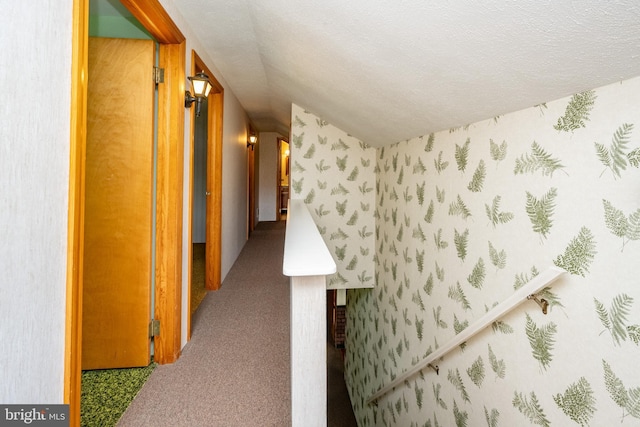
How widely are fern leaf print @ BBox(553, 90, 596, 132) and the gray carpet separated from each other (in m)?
1.73

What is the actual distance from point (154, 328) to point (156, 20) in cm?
174

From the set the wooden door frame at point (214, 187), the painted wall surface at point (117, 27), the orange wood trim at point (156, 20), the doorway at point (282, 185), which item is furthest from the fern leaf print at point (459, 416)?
the doorway at point (282, 185)

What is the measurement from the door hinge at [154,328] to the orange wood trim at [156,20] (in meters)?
1.67

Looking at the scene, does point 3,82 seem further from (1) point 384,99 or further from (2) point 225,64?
(2) point 225,64

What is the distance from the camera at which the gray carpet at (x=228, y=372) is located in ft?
5.29

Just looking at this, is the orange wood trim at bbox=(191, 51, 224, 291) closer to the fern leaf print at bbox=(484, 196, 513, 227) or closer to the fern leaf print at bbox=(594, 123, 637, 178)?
the fern leaf print at bbox=(484, 196, 513, 227)

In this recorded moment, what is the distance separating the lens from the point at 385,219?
10.9 ft

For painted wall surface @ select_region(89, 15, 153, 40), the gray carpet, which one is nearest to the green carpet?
the gray carpet

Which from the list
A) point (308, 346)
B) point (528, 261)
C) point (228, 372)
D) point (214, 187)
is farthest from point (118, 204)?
point (528, 261)

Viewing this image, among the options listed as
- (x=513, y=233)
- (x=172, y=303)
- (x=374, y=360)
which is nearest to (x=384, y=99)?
(x=513, y=233)

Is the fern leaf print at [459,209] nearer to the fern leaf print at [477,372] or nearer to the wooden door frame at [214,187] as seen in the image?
the fern leaf print at [477,372]

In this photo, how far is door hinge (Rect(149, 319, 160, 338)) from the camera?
1998mm

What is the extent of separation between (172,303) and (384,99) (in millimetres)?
1800

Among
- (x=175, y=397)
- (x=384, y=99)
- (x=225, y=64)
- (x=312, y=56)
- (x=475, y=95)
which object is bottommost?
(x=175, y=397)
